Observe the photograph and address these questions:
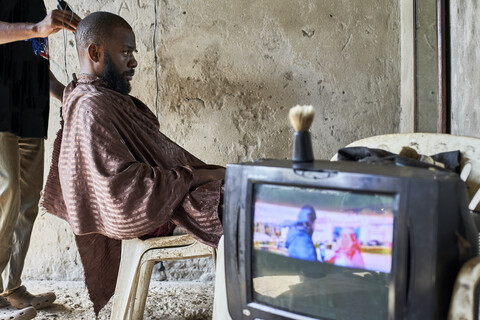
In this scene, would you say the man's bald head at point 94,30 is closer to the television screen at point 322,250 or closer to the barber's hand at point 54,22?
the barber's hand at point 54,22

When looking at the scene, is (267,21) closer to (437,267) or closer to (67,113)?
(67,113)

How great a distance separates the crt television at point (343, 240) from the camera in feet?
2.80

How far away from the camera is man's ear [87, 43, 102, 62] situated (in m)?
2.06

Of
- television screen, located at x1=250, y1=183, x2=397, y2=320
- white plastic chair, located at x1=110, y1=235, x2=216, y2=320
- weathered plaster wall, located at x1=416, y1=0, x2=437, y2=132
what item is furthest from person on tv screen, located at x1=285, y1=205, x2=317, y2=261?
weathered plaster wall, located at x1=416, y1=0, x2=437, y2=132

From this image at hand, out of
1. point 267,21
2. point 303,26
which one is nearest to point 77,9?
point 267,21

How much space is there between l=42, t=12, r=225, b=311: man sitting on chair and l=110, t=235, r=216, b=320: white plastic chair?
0.21 feet

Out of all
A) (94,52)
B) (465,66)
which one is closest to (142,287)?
(94,52)

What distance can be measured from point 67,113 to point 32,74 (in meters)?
0.58

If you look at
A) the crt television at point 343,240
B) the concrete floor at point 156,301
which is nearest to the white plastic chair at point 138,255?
the concrete floor at point 156,301

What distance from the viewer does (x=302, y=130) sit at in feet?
3.36

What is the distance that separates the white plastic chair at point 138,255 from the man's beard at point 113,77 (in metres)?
0.65

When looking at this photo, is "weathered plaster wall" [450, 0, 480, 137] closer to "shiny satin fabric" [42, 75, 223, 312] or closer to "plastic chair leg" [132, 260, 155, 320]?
"shiny satin fabric" [42, 75, 223, 312]

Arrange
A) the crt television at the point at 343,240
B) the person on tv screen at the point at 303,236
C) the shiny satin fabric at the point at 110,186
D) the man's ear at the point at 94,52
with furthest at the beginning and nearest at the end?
the man's ear at the point at 94,52, the shiny satin fabric at the point at 110,186, the person on tv screen at the point at 303,236, the crt television at the point at 343,240

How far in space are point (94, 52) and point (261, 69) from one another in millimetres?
951
